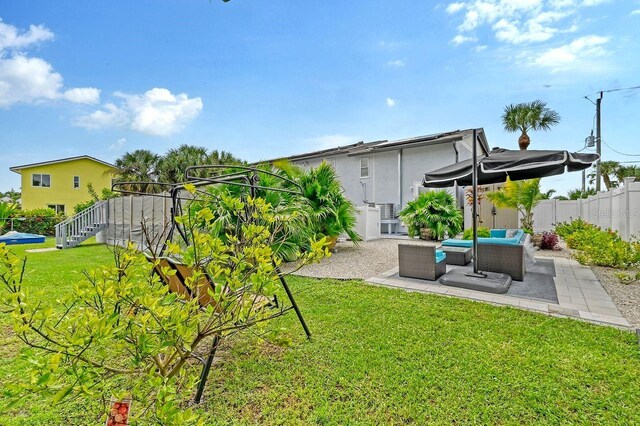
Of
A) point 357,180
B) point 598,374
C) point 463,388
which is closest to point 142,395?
point 463,388

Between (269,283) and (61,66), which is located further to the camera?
(61,66)

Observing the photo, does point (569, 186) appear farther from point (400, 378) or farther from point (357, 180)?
point (400, 378)

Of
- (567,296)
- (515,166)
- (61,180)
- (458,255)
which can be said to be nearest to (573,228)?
(458,255)

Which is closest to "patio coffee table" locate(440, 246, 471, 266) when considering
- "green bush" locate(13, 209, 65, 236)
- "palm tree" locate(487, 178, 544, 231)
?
"palm tree" locate(487, 178, 544, 231)

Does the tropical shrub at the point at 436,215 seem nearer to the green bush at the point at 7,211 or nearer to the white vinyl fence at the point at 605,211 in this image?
the white vinyl fence at the point at 605,211

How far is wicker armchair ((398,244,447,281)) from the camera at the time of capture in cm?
564

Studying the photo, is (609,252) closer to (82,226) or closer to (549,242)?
(549,242)

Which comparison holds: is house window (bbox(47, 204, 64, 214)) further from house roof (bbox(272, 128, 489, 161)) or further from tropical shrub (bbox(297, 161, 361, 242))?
tropical shrub (bbox(297, 161, 361, 242))

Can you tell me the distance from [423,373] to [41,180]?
106ft

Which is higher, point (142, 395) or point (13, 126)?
point (13, 126)

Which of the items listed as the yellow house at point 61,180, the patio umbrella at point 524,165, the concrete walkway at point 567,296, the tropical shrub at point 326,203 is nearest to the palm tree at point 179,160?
the yellow house at point 61,180

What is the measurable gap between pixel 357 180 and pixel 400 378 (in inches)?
598

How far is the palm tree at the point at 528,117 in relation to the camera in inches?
657

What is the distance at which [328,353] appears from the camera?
2959mm
